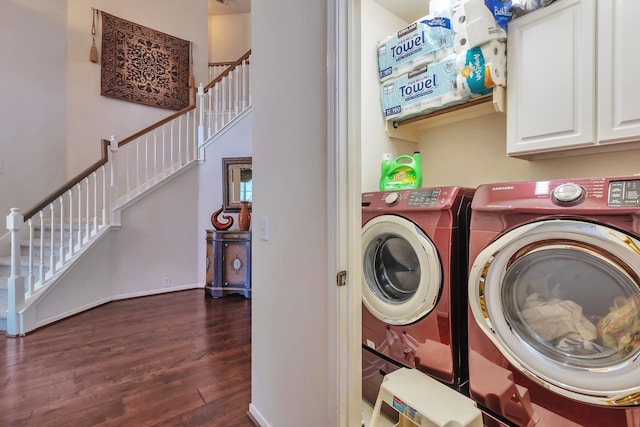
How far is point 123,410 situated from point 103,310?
6.87 feet

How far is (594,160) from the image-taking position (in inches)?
64.2

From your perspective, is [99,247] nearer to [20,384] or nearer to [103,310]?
[103,310]

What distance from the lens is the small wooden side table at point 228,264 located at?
12.5 feet

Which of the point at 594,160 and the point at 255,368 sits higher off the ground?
the point at 594,160

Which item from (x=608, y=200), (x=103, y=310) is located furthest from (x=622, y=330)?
(x=103, y=310)

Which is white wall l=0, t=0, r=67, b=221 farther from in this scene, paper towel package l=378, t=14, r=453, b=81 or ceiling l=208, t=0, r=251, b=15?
paper towel package l=378, t=14, r=453, b=81

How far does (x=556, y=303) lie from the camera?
1170mm

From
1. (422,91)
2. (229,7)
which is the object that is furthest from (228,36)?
(422,91)

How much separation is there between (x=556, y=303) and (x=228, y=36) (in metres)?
6.81

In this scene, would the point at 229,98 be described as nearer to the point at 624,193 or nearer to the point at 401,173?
the point at 401,173

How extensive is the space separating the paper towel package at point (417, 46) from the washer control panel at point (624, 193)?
3.95 feet

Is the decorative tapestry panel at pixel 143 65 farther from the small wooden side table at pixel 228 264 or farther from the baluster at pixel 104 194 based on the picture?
the small wooden side table at pixel 228 264

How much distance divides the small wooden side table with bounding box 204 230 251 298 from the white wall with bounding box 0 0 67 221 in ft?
7.63

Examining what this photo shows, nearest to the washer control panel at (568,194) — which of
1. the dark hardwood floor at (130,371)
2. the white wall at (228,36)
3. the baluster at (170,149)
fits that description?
the dark hardwood floor at (130,371)
